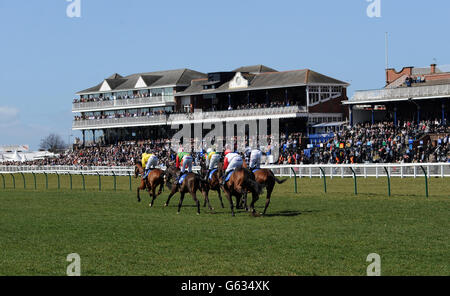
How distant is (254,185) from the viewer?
18.0 metres

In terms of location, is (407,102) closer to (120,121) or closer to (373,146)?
(373,146)

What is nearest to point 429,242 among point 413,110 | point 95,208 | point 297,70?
point 95,208

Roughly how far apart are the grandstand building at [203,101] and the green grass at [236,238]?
37779mm

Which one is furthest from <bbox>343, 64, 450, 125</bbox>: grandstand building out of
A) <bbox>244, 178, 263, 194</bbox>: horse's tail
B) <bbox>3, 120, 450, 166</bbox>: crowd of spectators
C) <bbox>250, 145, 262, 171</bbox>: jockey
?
<bbox>244, 178, 263, 194</bbox>: horse's tail

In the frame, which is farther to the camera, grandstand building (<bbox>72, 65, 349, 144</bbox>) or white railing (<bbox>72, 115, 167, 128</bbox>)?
white railing (<bbox>72, 115, 167, 128</bbox>)

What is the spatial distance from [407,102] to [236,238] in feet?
130

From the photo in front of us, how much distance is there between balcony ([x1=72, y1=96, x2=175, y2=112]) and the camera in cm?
7631

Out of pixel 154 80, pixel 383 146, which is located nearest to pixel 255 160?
pixel 383 146

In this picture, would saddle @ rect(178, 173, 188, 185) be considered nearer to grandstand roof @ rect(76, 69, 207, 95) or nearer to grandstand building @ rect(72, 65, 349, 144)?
grandstand building @ rect(72, 65, 349, 144)

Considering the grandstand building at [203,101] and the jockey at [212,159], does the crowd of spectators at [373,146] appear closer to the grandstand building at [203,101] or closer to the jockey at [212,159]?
the grandstand building at [203,101]

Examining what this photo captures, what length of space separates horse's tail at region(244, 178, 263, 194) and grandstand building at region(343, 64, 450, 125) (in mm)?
30021

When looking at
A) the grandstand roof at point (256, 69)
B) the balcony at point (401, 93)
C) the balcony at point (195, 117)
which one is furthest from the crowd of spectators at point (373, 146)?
the grandstand roof at point (256, 69)

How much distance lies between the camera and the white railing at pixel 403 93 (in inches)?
1887

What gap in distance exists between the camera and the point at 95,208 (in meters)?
22.8
